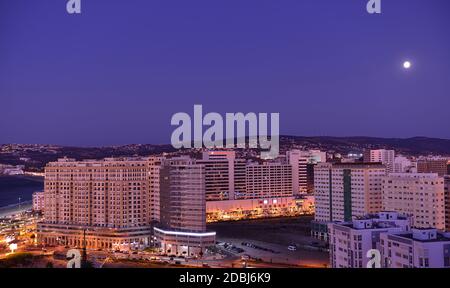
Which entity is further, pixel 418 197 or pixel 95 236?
pixel 95 236

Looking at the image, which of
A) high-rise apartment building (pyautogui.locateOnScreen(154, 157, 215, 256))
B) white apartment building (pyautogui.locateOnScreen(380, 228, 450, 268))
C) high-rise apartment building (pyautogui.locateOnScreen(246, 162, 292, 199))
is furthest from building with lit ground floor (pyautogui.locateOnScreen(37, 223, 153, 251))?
high-rise apartment building (pyautogui.locateOnScreen(246, 162, 292, 199))

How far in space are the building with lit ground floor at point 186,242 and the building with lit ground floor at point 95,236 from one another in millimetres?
825

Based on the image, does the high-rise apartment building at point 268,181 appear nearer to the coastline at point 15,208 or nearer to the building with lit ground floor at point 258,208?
the building with lit ground floor at point 258,208

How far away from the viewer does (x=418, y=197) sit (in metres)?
8.58

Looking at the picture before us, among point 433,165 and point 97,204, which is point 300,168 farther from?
point 97,204

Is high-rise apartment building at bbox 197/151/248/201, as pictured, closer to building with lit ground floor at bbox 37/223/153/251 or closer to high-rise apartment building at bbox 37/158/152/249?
high-rise apartment building at bbox 37/158/152/249

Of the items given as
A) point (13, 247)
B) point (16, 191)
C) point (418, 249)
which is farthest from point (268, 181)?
point (418, 249)

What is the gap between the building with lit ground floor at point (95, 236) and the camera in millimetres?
9031

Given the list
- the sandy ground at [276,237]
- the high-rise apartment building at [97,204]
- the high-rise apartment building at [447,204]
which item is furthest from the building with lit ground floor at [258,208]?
the high-rise apartment building at [447,204]

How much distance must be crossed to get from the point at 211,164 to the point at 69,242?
5.55 meters

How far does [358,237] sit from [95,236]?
5.64 meters

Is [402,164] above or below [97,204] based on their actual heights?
above
